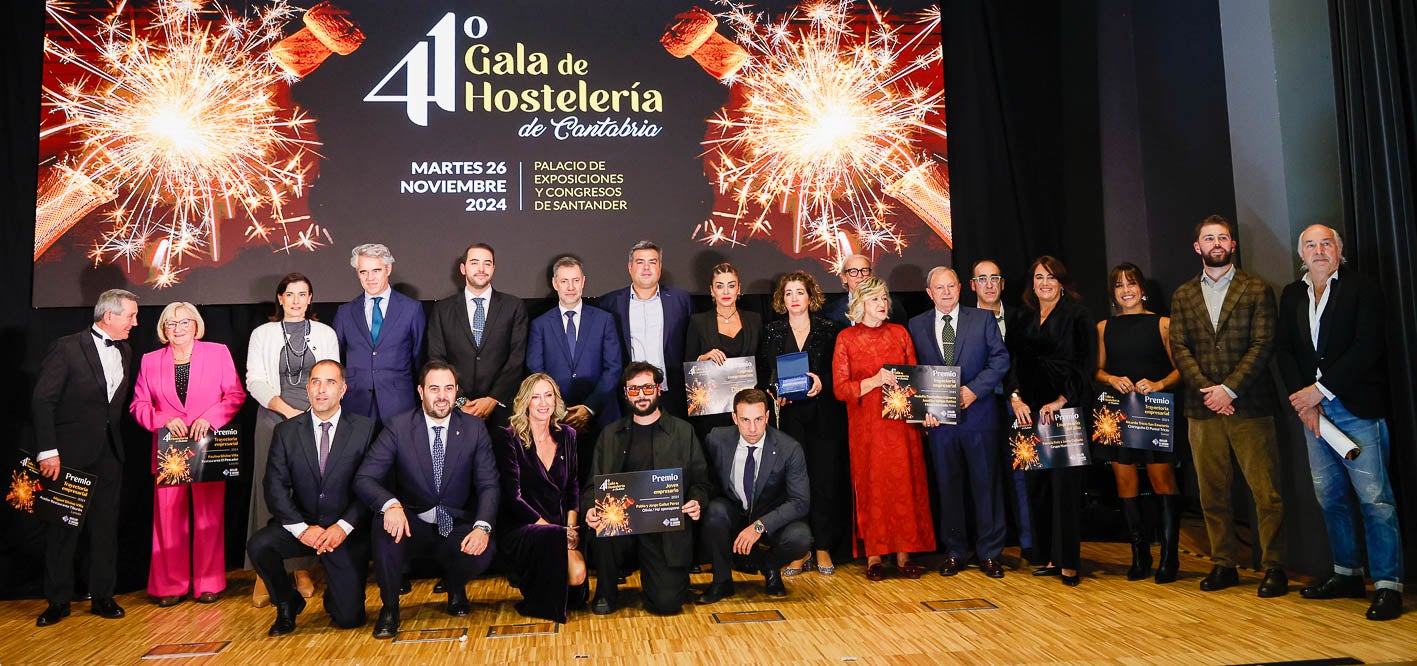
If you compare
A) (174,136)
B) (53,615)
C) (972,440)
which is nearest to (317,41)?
(174,136)

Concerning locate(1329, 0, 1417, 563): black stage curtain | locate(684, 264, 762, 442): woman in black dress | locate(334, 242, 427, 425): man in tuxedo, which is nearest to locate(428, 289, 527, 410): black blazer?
locate(334, 242, 427, 425): man in tuxedo

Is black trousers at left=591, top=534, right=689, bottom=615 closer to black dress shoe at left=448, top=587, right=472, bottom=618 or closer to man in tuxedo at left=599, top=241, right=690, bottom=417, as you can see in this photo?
black dress shoe at left=448, top=587, right=472, bottom=618

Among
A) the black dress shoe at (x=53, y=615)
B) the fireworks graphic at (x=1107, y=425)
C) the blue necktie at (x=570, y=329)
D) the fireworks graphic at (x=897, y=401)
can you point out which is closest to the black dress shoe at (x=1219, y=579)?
the fireworks graphic at (x=1107, y=425)

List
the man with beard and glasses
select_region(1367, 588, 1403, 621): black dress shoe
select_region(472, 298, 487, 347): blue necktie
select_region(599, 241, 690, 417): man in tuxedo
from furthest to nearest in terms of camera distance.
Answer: select_region(599, 241, 690, 417): man in tuxedo
select_region(472, 298, 487, 347): blue necktie
the man with beard and glasses
select_region(1367, 588, 1403, 621): black dress shoe

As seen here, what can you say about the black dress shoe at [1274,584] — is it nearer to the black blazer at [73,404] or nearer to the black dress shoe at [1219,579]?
the black dress shoe at [1219,579]

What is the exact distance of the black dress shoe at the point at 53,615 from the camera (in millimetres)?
4117

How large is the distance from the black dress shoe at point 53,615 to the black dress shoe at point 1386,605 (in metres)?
5.49

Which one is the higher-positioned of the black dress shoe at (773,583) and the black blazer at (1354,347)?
the black blazer at (1354,347)

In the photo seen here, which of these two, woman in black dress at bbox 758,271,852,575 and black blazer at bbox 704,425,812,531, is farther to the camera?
woman in black dress at bbox 758,271,852,575

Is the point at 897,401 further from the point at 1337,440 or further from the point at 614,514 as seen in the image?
the point at 1337,440

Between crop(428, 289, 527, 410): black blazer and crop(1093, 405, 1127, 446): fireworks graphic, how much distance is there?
2842 millimetres

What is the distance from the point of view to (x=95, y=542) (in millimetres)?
4270

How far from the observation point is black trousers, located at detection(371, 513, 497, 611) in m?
3.80

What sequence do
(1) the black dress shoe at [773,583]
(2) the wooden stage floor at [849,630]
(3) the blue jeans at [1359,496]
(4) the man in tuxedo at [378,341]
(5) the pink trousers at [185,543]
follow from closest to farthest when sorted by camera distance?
(2) the wooden stage floor at [849,630] → (3) the blue jeans at [1359,496] → (1) the black dress shoe at [773,583] → (5) the pink trousers at [185,543] → (4) the man in tuxedo at [378,341]
